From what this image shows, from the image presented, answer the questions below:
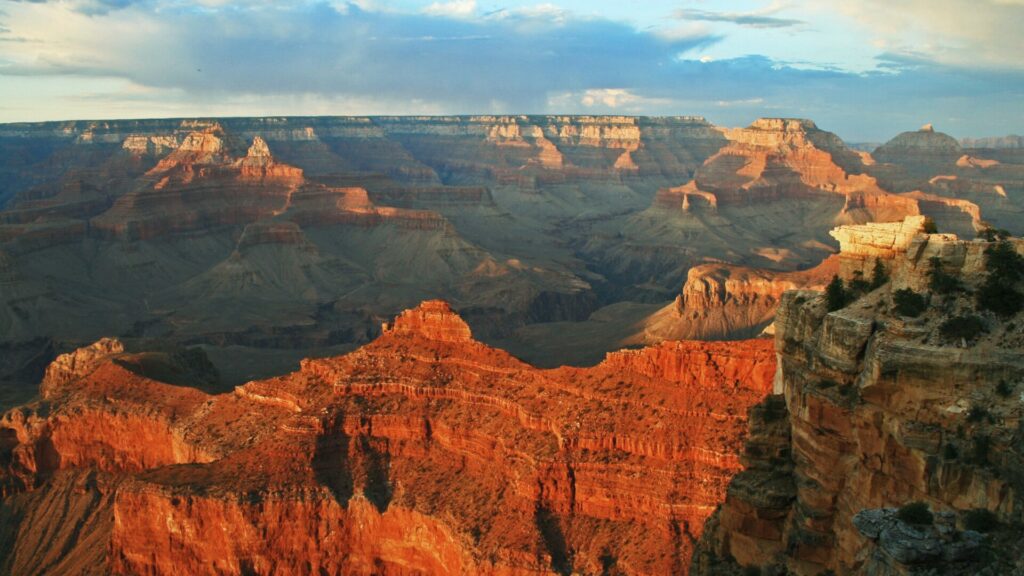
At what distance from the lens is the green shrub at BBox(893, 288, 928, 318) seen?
20406 mm

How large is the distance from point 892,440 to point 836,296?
558cm

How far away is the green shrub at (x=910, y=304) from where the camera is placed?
66.9ft

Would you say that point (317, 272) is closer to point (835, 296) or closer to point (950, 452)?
point (835, 296)

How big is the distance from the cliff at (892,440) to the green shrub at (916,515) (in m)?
0.02

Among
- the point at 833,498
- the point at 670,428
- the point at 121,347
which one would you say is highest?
the point at 833,498

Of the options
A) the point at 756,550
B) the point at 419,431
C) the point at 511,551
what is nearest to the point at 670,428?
the point at 511,551

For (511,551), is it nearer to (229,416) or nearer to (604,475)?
(604,475)

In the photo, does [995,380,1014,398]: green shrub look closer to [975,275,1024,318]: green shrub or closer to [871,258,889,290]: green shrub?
[975,275,1024,318]: green shrub

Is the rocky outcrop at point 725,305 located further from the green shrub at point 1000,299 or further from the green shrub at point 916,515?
the green shrub at point 916,515

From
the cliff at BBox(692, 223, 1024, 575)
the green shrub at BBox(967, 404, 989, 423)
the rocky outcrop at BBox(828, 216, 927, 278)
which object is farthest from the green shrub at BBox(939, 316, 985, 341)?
the rocky outcrop at BBox(828, 216, 927, 278)

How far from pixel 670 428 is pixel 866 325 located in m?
21.5

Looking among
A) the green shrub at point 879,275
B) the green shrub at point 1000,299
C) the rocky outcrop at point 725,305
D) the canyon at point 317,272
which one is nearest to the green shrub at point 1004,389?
the green shrub at point 1000,299

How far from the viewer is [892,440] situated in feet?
61.8

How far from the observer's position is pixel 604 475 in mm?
41000
